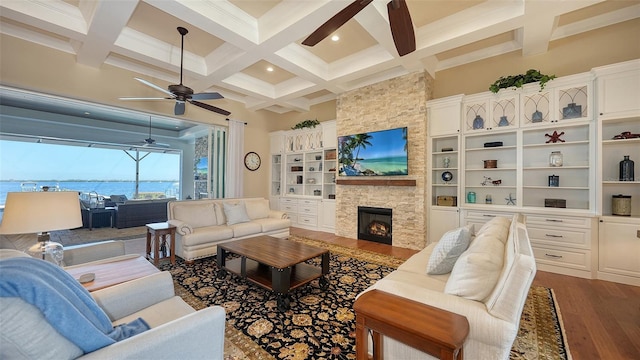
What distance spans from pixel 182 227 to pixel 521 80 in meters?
5.59

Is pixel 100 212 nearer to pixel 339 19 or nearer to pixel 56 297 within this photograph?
pixel 56 297

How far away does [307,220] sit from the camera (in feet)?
21.2

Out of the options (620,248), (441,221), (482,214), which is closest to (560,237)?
(620,248)

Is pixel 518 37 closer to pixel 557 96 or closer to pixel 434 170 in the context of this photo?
pixel 557 96

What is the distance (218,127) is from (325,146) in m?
2.66

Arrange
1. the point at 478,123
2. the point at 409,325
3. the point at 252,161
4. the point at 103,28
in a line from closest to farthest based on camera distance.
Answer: the point at 409,325
the point at 103,28
the point at 478,123
the point at 252,161

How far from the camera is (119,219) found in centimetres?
658

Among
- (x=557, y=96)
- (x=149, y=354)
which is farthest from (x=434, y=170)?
(x=149, y=354)

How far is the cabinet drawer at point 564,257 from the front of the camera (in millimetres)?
3273

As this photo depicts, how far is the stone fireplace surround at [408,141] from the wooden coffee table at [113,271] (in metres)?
3.95

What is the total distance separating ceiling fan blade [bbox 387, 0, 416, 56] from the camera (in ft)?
6.06

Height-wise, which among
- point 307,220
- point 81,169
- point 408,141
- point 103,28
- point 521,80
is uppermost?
point 103,28

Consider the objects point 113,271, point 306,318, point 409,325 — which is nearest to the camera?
point 409,325

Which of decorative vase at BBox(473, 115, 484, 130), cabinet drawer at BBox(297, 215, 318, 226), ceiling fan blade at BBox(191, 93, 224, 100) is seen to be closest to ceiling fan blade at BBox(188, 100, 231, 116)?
ceiling fan blade at BBox(191, 93, 224, 100)
